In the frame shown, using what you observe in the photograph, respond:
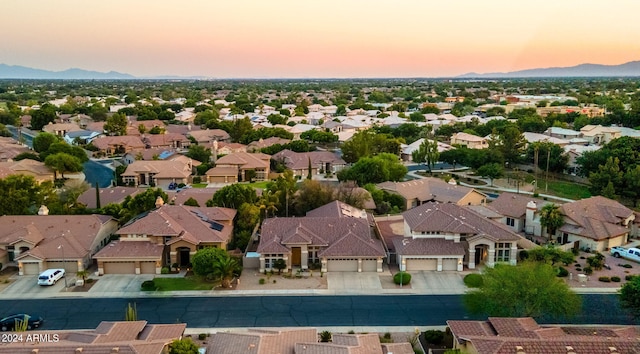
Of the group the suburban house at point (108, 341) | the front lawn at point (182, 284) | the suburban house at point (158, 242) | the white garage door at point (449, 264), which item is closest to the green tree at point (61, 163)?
the suburban house at point (158, 242)

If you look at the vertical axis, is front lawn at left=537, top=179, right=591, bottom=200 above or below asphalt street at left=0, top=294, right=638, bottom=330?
above

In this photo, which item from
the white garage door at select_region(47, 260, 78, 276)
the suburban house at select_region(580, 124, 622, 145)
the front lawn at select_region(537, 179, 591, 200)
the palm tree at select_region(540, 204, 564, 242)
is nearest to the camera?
the white garage door at select_region(47, 260, 78, 276)

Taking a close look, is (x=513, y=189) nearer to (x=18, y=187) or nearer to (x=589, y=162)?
(x=589, y=162)

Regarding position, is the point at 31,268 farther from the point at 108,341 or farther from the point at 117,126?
the point at 117,126

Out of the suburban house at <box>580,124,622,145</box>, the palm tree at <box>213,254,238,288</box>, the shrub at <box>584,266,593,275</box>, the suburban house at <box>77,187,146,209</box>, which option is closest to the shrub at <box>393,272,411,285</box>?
the palm tree at <box>213,254,238,288</box>

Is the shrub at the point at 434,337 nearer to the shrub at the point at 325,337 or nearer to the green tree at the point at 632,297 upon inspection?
the shrub at the point at 325,337

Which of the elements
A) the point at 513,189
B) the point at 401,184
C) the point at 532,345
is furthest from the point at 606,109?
the point at 532,345

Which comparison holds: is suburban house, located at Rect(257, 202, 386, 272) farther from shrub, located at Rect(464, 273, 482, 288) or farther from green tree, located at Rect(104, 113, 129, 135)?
green tree, located at Rect(104, 113, 129, 135)
